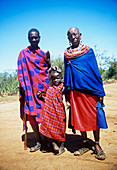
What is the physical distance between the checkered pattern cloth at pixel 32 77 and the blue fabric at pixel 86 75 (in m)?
0.68

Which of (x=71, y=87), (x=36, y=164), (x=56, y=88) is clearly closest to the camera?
(x=36, y=164)

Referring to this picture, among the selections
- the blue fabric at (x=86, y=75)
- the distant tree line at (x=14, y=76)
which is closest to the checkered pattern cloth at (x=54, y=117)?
the blue fabric at (x=86, y=75)

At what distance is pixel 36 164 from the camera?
2.46 meters

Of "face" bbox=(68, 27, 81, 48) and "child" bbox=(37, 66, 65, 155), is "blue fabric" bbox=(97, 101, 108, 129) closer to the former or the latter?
"child" bbox=(37, 66, 65, 155)

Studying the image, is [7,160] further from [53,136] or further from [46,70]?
[46,70]

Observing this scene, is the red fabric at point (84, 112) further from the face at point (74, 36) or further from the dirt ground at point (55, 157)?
the face at point (74, 36)

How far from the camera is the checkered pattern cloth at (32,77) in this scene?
2959 mm

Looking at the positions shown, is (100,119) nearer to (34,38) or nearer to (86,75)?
(86,75)

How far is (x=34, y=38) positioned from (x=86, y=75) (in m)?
1.23

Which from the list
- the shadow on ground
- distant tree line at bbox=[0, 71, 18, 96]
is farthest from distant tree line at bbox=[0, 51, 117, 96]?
the shadow on ground

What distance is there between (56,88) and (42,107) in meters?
0.49

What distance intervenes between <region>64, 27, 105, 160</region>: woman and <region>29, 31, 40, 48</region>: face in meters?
0.67

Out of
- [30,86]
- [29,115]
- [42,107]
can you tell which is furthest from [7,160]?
[30,86]

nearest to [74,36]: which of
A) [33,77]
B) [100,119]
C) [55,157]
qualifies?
[33,77]
